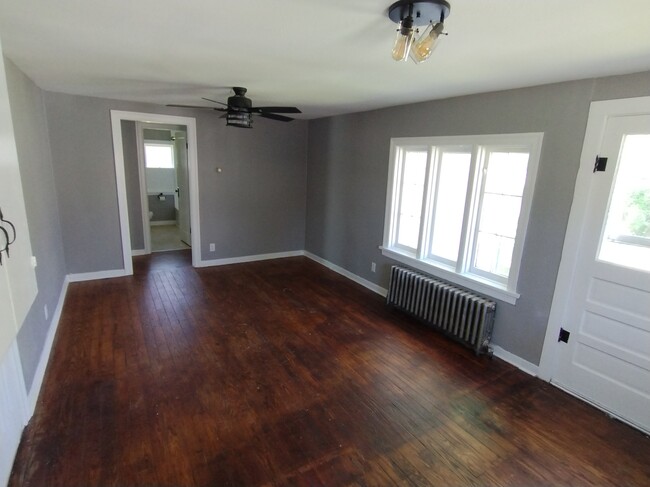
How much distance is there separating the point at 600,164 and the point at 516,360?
1.73m

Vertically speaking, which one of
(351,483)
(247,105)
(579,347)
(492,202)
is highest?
(247,105)

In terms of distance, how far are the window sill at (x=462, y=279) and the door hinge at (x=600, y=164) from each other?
114 cm

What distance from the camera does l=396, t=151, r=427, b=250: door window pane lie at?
3939mm

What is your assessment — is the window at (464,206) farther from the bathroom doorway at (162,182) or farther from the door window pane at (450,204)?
the bathroom doorway at (162,182)

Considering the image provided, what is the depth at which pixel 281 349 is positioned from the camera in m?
3.12

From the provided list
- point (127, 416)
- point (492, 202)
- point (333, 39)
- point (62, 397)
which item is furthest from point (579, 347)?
point (62, 397)

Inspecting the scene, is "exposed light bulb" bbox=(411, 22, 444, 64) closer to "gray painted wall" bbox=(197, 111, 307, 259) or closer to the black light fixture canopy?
the black light fixture canopy

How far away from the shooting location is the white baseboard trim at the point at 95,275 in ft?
14.8

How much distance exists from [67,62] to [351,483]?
138 inches

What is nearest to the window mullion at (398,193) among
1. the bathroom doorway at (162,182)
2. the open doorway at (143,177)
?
the open doorway at (143,177)

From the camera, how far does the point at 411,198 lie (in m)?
4.09

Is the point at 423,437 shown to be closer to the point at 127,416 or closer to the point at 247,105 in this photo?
the point at 127,416

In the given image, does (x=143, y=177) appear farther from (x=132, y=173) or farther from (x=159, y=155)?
(x=159, y=155)

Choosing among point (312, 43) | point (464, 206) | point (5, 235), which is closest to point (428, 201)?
point (464, 206)
